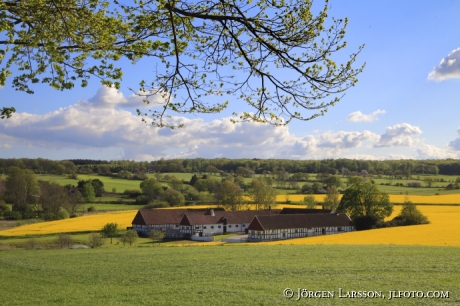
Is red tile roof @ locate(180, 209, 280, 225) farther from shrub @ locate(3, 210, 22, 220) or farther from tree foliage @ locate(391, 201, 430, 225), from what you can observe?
shrub @ locate(3, 210, 22, 220)

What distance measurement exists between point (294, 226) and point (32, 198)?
45071 millimetres

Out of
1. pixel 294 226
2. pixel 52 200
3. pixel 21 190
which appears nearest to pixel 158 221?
pixel 294 226

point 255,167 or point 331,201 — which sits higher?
point 255,167

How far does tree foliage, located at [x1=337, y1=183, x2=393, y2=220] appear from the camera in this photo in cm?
5562

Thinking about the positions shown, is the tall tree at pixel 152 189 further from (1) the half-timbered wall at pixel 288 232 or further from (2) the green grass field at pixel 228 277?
(2) the green grass field at pixel 228 277

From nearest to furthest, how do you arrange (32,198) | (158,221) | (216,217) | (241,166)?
(158,221), (216,217), (32,198), (241,166)

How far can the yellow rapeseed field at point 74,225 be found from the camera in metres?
51.6

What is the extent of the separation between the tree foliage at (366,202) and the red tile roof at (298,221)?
1522 millimetres

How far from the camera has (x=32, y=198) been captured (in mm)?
71438

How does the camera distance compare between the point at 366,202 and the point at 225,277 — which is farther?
the point at 366,202

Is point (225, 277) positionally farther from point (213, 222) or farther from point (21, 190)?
point (21, 190)

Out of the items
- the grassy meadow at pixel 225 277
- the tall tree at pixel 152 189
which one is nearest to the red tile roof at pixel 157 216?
the tall tree at pixel 152 189

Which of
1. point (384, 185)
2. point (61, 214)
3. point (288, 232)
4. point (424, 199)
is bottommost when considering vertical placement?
point (288, 232)

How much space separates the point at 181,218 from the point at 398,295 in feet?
170
